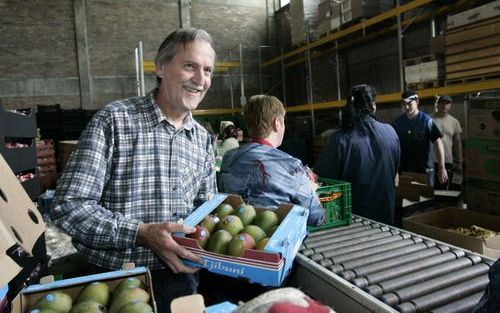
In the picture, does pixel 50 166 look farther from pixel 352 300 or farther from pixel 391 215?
pixel 352 300

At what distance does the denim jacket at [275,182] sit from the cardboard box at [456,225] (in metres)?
1.13

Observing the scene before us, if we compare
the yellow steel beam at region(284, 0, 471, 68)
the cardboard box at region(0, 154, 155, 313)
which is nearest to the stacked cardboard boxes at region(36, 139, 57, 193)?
the cardboard box at region(0, 154, 155, 313)

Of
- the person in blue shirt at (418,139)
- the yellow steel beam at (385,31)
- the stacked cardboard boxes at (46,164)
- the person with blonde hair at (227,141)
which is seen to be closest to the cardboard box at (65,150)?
the stacked cardboard boxes at (46,164)

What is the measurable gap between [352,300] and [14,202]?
124 cm

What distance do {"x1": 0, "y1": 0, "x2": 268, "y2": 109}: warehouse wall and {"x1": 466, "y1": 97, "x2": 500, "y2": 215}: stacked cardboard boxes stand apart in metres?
9.55

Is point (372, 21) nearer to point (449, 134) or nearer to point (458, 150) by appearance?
point (449, 134)

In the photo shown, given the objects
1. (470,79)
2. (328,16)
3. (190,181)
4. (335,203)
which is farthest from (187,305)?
(328,16)

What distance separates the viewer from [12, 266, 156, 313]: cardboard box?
1158mm

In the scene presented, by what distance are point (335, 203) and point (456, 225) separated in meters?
1.60

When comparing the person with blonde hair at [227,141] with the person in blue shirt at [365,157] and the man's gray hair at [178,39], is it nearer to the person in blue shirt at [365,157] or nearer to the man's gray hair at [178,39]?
the person in blue shirt at [365,157]

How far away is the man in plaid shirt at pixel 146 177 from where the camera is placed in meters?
1.49

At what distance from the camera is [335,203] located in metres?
2.33

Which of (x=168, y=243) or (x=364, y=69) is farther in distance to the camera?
(x=364, y=69)

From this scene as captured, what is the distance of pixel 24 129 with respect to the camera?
122 inches
